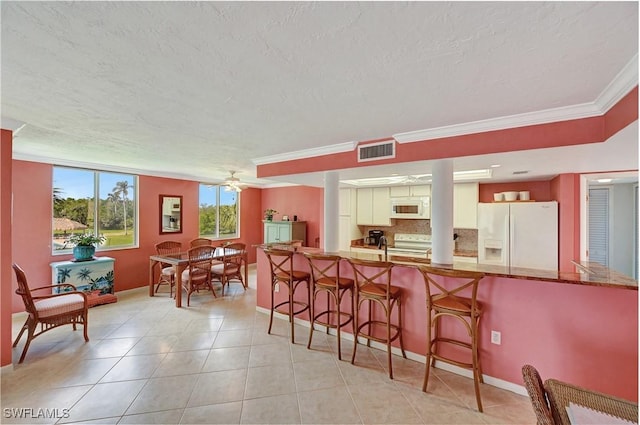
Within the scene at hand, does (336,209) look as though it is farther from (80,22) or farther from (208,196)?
(208,196)

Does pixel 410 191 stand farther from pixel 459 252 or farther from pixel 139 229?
pixel 139 229

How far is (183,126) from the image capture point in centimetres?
253

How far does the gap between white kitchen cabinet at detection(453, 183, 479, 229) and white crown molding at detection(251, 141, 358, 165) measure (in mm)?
2412

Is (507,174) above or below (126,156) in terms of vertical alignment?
below

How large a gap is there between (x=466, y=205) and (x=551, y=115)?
2435 millimetres

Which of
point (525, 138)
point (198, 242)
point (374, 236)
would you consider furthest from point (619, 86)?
point (198, 242)

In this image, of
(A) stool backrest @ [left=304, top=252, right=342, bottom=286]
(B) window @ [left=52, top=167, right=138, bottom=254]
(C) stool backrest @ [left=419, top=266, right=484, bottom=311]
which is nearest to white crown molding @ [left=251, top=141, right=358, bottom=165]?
(A) stool backrest @ [left=304, top=252, right=342, bottom=286]

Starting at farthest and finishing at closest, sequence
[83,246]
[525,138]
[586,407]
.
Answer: [83,246] → [525,138] → [586,407]

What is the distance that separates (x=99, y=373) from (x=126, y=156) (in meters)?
2.97

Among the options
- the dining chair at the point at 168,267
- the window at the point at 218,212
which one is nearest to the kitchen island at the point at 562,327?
the dining chair at the point at 168,267

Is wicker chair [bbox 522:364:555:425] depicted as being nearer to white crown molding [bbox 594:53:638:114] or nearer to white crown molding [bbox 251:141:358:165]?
white crown molding [bbox 594:53:638:114]

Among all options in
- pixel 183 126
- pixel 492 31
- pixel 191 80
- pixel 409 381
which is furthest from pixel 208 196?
pixel 492 31

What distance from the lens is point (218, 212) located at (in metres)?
6.75

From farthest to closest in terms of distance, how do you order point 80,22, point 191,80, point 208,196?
point 208,196 < point 191,80 < point 80,22
